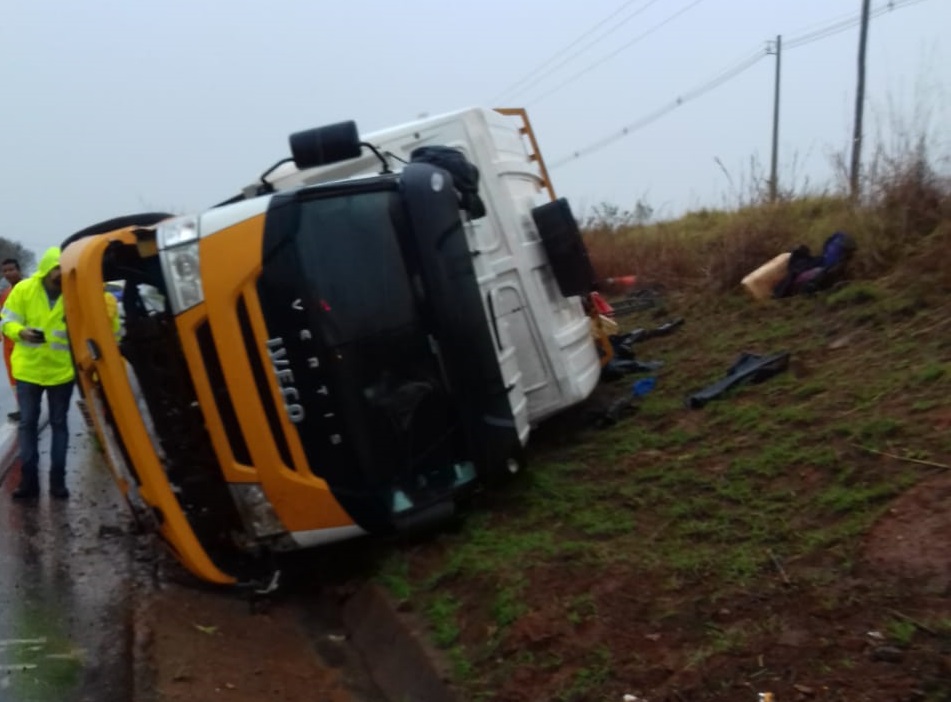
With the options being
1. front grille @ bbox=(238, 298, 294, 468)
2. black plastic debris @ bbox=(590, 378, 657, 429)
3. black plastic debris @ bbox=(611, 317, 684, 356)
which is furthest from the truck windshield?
black plastic debris @ bbox=(611, 317, 684, 356)

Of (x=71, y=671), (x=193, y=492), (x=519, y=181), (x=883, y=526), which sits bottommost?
(x=883, y=526)

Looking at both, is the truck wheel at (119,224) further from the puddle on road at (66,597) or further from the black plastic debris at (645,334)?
the black plastic debris at (645,334)

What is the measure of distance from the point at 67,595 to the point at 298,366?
1960 millimetres

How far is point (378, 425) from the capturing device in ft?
17.3

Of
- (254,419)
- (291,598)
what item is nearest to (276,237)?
(254,419)

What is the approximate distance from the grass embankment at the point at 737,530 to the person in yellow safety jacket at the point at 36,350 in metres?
3.35

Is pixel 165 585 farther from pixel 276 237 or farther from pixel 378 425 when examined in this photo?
pixel 276 237

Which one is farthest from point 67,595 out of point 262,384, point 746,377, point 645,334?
point 645,334

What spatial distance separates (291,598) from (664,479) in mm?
2028

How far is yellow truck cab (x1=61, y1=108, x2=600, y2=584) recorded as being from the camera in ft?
17.0

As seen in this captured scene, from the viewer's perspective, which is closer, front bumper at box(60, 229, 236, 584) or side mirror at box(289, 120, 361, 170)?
front bumper at box(60, 229, 236, 584)

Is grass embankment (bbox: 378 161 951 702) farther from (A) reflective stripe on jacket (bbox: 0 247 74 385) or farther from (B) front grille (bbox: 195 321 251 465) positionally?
(A) reflective stripe on jacket (bbox: 0 247 74 385)

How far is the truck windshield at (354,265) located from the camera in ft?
17.1

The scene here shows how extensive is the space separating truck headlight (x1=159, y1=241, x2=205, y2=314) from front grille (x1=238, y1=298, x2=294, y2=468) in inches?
8.6
